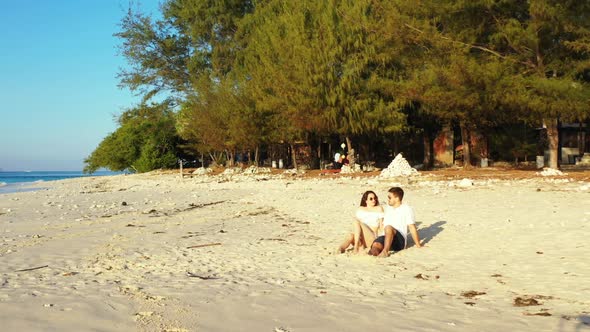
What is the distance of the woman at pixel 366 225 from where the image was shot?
28.5 ft

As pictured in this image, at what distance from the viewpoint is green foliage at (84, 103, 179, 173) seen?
50438 millimetres

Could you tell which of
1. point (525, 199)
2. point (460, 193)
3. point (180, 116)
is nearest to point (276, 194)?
point (460, 193)

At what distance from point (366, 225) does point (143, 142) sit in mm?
53870

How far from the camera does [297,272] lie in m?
7.38

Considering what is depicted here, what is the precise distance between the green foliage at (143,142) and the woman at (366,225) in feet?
142

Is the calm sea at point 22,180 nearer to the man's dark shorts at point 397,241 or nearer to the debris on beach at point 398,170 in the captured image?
the debris on beach at point 398,170

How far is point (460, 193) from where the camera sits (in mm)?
15969

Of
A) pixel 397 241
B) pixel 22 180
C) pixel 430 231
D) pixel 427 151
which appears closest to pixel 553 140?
pixel 427 151

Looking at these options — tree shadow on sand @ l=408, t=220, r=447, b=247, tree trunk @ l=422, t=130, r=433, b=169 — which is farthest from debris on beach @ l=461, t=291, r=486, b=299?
tree trunk @ l=422, t=130, r=433, b=169

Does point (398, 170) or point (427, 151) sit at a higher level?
point (427, 151)

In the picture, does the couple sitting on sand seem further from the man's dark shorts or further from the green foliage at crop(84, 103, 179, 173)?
the green foliage at crop(84, 103, 179, 173)

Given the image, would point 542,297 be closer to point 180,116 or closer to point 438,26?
point 438,26

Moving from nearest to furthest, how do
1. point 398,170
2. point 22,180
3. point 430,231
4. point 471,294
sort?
point 471,294 → point 430,231 → point 398,170 → point 22,180

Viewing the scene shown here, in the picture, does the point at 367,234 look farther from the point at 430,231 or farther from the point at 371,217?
the point at 430,231
